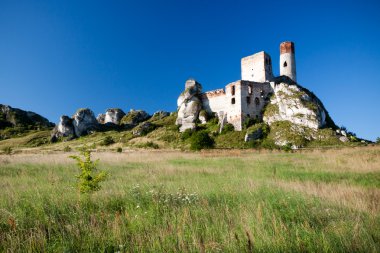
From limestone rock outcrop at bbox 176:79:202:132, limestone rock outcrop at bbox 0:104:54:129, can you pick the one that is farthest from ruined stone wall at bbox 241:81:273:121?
limestone rock outcrop at bbox 0:104:54:129

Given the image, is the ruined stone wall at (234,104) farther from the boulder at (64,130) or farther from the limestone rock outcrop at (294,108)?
the boulder at (64,130)

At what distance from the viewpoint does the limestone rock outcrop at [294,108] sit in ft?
154

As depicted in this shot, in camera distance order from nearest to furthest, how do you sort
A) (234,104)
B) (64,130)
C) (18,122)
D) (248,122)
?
(248,122), (234,104), (64,130), (18,122)

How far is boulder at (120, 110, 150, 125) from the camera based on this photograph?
105994 mm

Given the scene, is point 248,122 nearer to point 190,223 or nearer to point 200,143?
point 200,143

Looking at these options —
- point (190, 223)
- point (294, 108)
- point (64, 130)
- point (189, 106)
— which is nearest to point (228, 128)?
point (294, 108)

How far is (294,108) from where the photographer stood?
4916 centimetres

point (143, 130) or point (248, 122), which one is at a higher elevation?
point (248, 122)

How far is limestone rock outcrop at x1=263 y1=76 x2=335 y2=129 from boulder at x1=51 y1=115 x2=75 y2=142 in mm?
71763

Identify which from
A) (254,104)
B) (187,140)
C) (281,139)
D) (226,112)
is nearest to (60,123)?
(187,140)

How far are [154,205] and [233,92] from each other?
174ft

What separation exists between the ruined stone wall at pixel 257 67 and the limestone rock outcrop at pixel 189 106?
13.6 m

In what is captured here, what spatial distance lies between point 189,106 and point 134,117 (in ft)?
166

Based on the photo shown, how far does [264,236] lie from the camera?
3.33 m
